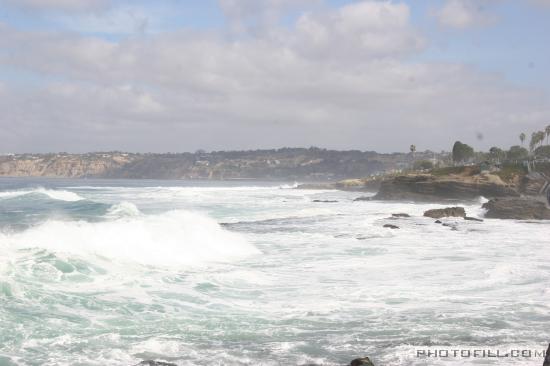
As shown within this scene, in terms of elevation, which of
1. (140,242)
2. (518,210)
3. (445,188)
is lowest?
(140,242)

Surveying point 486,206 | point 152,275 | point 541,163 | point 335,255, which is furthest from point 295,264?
point 541,163

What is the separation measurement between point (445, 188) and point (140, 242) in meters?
51.7

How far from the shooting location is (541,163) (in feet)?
255

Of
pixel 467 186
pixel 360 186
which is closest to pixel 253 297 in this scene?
pixel 467 186

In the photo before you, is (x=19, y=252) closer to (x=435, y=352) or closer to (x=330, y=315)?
(x=330, y=315)

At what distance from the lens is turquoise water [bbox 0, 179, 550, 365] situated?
1034 centimetres

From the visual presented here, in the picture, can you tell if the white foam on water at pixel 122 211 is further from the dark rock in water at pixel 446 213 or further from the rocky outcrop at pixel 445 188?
the rocky outcrop at pixel 445 188

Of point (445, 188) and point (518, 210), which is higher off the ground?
point (445, 188)

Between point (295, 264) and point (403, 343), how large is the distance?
395 inches

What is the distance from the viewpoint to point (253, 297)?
48.9 feet

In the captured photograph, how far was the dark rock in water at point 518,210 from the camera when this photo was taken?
Result: 4172cm

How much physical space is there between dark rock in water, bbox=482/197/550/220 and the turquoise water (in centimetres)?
1562

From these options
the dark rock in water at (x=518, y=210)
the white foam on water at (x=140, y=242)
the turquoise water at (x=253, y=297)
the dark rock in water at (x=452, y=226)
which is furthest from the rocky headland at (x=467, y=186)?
the white foam on water at (x=140, y=242)

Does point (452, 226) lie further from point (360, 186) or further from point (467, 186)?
point (360, 186)
